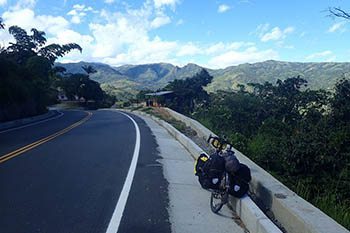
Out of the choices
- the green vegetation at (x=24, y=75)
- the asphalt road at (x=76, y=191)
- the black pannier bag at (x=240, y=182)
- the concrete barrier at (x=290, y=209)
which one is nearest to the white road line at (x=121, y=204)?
the asphalt road at (x=76, y=191)

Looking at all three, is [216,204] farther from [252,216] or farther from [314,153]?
[314,153]

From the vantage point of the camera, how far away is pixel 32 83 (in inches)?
1303

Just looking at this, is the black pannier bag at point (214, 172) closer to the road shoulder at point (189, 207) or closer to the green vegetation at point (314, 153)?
the road shoulder at point (189, 207)

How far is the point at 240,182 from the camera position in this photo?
6.16 meters

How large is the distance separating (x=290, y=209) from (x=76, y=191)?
391 centimetres

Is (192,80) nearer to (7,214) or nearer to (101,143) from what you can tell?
(101,143)

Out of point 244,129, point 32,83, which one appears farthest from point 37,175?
point 32,83

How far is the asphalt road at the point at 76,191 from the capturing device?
5281 mm

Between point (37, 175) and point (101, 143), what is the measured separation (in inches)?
227

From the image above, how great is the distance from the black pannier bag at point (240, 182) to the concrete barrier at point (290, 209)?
35 cm

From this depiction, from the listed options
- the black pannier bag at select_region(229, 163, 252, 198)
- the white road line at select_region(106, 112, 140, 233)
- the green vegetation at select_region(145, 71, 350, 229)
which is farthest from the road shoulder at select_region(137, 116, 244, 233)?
the green vegetation at select_region(145, 71, 350, 229)

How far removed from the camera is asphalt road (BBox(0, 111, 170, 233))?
5281 mm

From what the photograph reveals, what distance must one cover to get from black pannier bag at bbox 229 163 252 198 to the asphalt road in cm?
119

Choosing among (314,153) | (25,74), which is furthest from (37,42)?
(314,153)
